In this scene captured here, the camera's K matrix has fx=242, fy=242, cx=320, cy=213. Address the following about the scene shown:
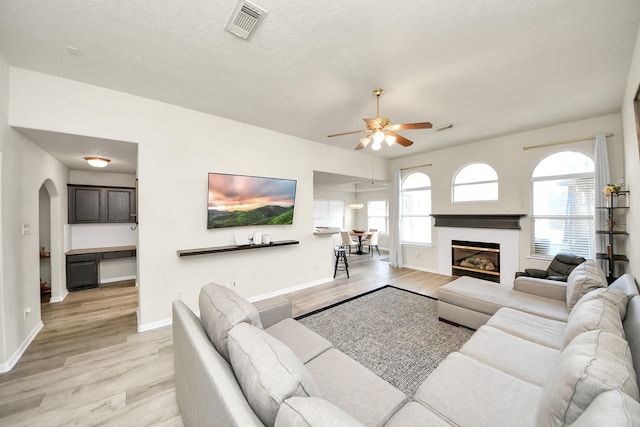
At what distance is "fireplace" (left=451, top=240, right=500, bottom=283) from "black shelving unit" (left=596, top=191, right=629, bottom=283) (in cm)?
144

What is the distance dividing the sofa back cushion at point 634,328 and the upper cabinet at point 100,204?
6063mm

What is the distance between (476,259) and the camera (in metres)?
5.15

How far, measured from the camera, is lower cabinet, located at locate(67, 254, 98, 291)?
14.2ft

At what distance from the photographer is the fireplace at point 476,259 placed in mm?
4840

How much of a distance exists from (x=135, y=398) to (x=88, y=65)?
9.96ft

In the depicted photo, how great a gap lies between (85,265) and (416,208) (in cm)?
710

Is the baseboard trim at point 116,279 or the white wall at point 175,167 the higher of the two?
the white wall at point 175,167

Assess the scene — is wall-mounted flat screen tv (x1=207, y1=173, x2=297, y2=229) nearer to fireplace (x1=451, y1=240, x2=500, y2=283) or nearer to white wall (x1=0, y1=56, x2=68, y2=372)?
white wall (x1=0, y1=56, x2=68, y2=372)

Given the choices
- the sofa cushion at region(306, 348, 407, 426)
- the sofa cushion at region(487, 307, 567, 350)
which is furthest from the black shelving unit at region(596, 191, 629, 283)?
the sofa cushion at region(306, 348, 407, 426)

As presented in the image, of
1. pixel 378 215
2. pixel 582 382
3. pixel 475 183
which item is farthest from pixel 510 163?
pixel 378 215

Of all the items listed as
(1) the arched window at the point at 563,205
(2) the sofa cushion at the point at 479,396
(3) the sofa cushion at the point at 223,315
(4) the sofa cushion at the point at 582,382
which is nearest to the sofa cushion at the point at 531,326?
(2) the sofa cushion at the point at 479,396

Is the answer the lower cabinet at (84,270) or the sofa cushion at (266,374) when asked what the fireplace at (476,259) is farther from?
the lower cabinet at (84,270)

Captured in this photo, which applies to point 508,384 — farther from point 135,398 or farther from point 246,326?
point 135,398

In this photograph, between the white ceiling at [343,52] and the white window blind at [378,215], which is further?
the white window blind at [378,215]
